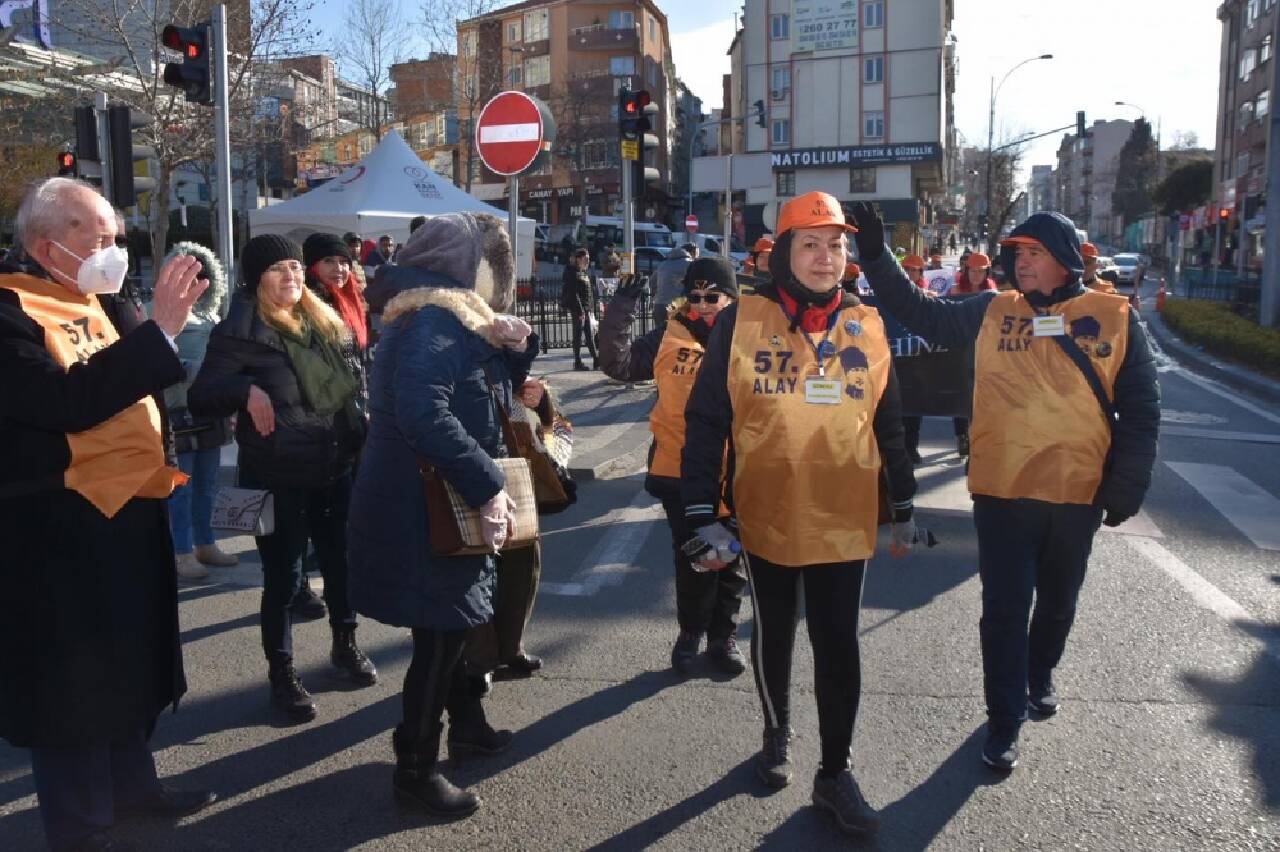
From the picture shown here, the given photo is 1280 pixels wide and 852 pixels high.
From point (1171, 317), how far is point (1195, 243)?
42.8 meters

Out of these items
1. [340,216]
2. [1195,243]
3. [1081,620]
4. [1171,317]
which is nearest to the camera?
[1081,620]

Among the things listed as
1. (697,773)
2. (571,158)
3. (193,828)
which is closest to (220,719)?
(193,828)

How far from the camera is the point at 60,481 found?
2.83 m

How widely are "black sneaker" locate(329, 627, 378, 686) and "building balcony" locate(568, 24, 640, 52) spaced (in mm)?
59928

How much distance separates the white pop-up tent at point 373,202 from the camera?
60.0 ft

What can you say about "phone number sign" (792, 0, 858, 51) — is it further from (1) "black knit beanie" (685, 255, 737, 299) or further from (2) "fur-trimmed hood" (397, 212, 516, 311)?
(2) "fur-trimmed hood" (397, 212, 516, 311)

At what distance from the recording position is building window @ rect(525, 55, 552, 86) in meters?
62.3

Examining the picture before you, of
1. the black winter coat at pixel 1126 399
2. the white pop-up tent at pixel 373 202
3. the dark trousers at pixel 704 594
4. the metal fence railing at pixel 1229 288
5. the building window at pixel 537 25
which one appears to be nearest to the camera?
the black winter coat at pixel 1126 399

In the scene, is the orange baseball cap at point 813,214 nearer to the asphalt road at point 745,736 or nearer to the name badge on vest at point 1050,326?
the name badge on vest at point 1050,326

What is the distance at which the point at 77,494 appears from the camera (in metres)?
2.87

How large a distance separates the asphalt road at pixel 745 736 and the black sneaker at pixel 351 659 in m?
0.07

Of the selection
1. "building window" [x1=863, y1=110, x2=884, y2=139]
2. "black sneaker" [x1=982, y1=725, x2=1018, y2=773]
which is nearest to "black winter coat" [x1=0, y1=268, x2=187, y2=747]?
"black sneaker" [x1=982, y1=725, x2=1018, y2=773]

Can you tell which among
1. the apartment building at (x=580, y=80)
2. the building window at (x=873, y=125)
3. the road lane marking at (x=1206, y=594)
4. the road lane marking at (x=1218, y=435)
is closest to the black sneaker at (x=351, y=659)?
the road lane marking at (x=1206, y=594)

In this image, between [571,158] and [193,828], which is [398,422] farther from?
[571,158]
